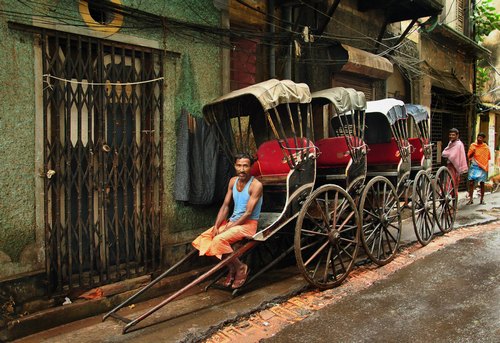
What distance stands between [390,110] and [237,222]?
3.44 meters

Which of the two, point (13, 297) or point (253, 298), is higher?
point (13, 297)

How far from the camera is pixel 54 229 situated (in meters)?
4.39

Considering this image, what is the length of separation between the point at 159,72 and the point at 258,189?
190cm

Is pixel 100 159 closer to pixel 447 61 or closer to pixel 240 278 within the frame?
pixel 240 278

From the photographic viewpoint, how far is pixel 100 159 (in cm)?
470

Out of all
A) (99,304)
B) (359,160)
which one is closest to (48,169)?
(99,304)

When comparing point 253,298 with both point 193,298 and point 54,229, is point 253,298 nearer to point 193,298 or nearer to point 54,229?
point 193,298

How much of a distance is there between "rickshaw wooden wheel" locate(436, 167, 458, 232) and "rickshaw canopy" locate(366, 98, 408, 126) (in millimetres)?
1454

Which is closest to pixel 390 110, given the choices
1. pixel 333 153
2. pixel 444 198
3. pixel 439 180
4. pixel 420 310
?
pixel 333 153

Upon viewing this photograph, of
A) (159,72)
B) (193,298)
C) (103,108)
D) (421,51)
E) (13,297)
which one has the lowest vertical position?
(193,298)

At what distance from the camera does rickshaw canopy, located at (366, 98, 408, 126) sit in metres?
6.70

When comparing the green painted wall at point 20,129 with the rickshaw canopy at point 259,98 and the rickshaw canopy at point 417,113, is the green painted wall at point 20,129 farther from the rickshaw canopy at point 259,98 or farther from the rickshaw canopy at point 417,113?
the rickshaw canopy at point 417,113

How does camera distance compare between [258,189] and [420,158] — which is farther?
[420,158]

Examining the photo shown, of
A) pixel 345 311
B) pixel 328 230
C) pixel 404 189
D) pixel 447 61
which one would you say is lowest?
Result: pixel 345 311
